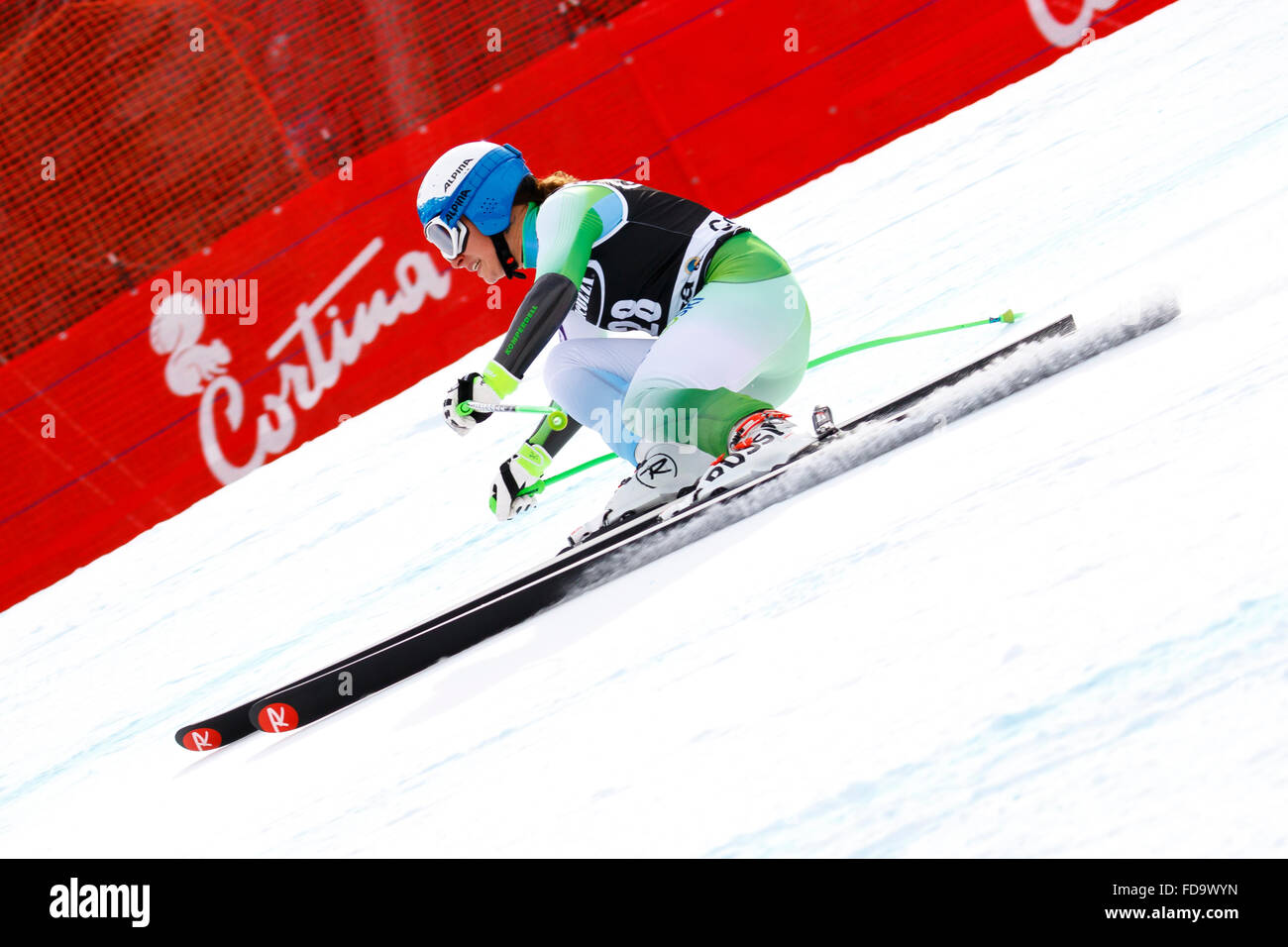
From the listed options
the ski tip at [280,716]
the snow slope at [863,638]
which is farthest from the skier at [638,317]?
the ski tip at [280,716]

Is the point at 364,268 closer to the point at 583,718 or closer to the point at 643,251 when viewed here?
the point at 643,251

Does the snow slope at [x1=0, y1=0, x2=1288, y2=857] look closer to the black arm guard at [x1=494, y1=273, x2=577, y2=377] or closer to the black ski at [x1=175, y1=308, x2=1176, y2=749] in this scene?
the black ski at [x1=175, y1=308, x2=1176, y2=749]

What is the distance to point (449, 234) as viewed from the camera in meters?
3.52

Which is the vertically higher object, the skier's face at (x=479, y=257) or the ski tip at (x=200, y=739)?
the skier's face at (x=479, y=257)

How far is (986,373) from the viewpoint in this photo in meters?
3.29

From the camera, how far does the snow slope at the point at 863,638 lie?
1.47 metres

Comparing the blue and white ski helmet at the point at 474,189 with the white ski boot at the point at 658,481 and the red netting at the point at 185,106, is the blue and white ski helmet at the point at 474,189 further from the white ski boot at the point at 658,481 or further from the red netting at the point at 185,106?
the red netting at the point at 185,106

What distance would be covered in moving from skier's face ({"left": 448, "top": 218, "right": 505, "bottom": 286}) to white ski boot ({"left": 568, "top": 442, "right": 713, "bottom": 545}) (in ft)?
2.42

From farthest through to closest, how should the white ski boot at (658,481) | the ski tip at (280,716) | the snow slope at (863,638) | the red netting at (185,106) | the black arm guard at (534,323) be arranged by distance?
1. the red netting at (185,106)
2. the white ski boot at (658,481)
3. the black arm guard at (534,323)
4. the ski tip at (280,716)
5. the snow slope at (863,638)

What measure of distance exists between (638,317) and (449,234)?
2.03ft

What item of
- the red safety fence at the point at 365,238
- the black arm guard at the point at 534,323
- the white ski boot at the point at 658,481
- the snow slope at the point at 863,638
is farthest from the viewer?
the red safety fence at the point at 365,238

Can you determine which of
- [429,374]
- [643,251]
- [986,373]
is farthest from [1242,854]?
[429,374]

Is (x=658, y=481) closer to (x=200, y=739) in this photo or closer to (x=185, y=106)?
(x=200, y=739)

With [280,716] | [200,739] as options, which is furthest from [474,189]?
[200,739]
